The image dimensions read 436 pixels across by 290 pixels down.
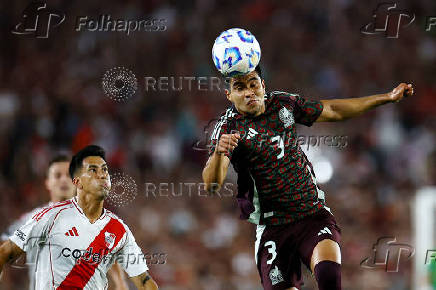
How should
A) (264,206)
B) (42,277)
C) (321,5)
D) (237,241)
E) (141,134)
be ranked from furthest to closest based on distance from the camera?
(321,5)
(141,134)
(237,241)
(264,206)
(42,277)

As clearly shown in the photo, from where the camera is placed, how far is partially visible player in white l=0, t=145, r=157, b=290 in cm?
572

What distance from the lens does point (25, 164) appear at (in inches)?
471

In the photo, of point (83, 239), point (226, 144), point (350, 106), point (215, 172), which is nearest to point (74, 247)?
point (83, 239)

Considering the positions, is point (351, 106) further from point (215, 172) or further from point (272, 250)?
point (215, 172)

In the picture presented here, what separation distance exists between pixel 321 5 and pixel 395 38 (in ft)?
5.26

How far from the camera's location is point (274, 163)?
6.11 m

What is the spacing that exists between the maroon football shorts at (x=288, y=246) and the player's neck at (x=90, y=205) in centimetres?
137

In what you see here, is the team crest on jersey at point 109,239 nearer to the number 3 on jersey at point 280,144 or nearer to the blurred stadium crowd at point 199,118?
the number 3 on jersey at point 280,144

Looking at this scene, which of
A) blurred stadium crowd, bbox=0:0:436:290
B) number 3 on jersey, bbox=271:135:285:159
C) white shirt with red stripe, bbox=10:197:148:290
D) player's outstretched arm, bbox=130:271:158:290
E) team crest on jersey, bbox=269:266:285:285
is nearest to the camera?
white shirt with red stripe, bbox=10:197:148:290

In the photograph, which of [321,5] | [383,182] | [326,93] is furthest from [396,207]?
[321,5]

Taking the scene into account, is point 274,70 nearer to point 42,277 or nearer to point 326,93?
point 326,93

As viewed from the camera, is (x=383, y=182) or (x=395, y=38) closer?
(x=383, y=182)

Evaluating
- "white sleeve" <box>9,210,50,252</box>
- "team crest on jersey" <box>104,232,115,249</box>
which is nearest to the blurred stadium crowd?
"team crest on jersey" <box>104,232,115,249</box>

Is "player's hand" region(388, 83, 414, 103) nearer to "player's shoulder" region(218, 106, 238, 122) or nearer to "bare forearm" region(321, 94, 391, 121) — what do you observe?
"bare forearm" region(321, 94, 391, 121)
